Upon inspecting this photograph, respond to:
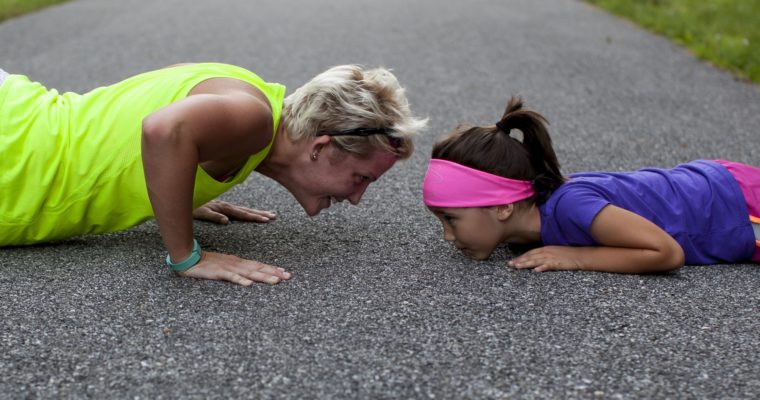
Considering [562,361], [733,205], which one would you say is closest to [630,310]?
[562,361]

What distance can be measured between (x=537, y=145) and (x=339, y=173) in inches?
28.3

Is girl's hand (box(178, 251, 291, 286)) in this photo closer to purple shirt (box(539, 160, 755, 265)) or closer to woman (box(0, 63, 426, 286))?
woman (box(0, 63, 426, 286))

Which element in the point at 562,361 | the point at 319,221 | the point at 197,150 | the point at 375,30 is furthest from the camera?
the point at 375,30

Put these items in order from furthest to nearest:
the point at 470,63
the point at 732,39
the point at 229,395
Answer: the point at 732,39 → the point at 470,63 → the point at 229,395

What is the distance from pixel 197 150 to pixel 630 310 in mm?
1415

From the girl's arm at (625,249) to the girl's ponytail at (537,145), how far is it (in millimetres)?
238

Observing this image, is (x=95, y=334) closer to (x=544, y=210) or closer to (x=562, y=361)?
(x=562, y=361)

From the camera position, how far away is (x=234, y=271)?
2910 mm

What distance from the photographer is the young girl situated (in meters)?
3.00

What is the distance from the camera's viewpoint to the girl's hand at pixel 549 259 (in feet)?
10.1

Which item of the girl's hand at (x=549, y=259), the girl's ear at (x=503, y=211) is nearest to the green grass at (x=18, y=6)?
the girl's ear at (x=503, y=211)

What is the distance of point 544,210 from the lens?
319 centimetres

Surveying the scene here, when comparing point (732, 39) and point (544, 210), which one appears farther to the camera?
point (732, 39)

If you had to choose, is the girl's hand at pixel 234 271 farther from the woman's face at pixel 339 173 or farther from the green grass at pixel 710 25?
the green grass at pixel 710 25
